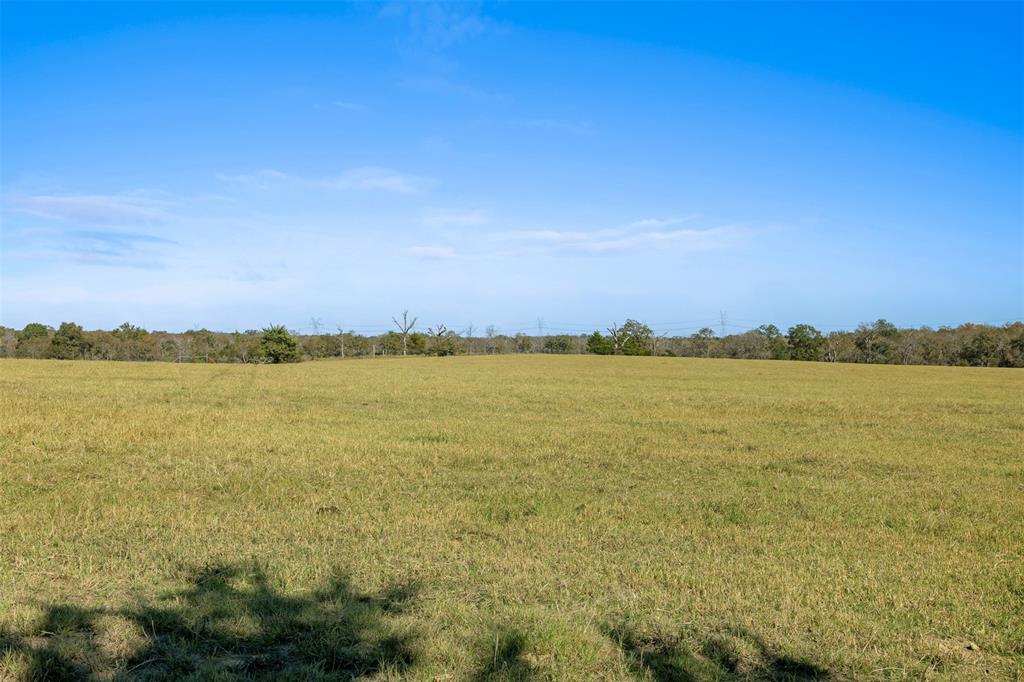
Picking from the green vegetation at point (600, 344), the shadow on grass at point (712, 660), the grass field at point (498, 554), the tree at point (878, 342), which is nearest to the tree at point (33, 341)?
the green vegetation at point (600, 344)

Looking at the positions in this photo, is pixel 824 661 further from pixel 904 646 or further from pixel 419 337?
pixel 419 337

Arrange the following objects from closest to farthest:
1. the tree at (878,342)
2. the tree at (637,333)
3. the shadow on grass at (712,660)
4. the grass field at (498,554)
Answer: the shadow on grass at (712,660) < the grass field at (498,554) < the tree at (878,342) < the tree at (637,333)

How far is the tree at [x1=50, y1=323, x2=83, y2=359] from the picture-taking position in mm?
90750

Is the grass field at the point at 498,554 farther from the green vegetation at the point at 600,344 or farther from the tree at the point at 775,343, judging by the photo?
the tree at the point at 775,343

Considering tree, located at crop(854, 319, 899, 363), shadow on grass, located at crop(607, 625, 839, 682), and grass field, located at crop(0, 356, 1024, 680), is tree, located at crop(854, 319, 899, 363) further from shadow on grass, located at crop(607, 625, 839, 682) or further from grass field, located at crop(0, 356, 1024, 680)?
shadow on grass, located at crop(607, 625, 839, 682)

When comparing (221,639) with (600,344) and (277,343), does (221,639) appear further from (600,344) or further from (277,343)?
(600,344)

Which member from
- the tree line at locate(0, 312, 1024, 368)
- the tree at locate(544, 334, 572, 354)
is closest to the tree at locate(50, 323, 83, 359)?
the tree line at locate(0, 312, 1024, 368)

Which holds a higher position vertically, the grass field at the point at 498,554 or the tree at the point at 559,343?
the tree at the point at 559,343

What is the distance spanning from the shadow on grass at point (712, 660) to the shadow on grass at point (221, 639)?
1699 millimetres

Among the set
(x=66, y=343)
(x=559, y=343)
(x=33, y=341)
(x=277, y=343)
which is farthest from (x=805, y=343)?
(x=33, y=341)

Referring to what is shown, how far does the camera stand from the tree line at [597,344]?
93.9 m

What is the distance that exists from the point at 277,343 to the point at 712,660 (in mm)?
80591

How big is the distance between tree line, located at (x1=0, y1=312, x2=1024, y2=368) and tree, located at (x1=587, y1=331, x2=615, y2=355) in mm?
177

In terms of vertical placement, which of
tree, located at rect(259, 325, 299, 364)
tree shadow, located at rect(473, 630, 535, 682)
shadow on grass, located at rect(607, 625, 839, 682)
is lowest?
shadow on grass, located at rect(607, 625, 839, 682)
